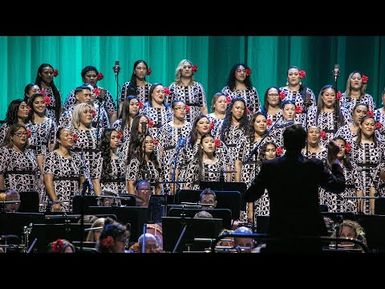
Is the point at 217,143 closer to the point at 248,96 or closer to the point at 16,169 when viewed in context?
the point at 248,96

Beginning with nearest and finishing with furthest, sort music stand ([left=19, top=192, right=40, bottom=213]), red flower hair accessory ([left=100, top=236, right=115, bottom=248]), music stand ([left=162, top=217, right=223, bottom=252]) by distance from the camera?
red flower hair accessory ([left=100, top=236, right=115, bottom=248]) → music stand ([left=162, top=217, right=223, bottom=252]) → music stand ([left=19, top=192, right=40, bottom=213])

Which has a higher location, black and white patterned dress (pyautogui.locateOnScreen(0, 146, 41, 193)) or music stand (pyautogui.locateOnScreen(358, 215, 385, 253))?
black and white patterned dress (pyautogui.locateOnScreen(0, 146, 41, 193))

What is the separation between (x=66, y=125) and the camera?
1225 cm

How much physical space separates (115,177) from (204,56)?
504 centimetres

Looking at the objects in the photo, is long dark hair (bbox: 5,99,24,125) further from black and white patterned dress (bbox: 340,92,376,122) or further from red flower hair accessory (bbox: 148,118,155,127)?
black and white patterned dress (bbox: 340,92,376,122)

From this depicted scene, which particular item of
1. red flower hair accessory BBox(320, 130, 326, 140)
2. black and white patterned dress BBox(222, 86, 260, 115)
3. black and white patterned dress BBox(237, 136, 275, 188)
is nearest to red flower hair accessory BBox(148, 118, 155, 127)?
black and white patterned dress BBox(222, 86, 260, 115)

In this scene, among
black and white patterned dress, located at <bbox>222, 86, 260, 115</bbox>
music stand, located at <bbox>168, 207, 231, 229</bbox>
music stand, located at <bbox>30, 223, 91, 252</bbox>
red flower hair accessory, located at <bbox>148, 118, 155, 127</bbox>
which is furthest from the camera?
black and white patterned dress, located at <bbox>222, 86, 260, 115</bbox>

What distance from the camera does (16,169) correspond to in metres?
11.2

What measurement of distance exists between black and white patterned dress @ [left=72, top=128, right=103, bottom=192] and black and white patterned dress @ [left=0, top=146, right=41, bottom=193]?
69cm

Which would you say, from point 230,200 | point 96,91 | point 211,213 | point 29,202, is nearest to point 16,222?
point 29,202

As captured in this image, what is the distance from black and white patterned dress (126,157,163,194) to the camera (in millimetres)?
11812

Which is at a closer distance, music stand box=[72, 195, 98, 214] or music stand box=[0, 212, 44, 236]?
music stand box=[0, 212, 44, 236]
